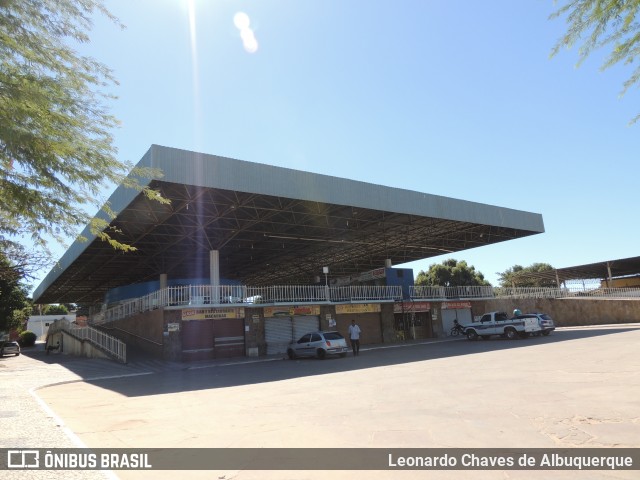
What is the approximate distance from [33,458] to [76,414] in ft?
15.3

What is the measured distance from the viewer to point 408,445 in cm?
598

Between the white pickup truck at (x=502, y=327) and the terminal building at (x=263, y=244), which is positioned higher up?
the terminal building at (x=263, y=244)

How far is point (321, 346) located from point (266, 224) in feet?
38.4

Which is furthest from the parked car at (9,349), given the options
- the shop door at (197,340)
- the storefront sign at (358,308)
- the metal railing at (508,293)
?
the metal railing at (508,293)

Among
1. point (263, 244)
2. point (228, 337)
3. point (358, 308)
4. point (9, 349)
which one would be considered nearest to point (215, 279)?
point (228, 337)

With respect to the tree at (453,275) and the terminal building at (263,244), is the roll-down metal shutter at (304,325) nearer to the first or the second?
the terminal building at (263,244)

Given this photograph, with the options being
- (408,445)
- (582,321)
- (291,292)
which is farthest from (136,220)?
(582,321)

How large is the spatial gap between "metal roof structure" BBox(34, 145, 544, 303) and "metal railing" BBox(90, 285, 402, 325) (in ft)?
14.9

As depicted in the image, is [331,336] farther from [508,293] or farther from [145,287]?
[145,287]

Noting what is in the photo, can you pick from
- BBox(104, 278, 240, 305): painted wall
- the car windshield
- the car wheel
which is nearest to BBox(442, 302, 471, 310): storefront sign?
the car wheel

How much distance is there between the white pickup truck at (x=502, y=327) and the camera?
26.0 metres

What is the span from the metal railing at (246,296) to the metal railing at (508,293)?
9.94 ft

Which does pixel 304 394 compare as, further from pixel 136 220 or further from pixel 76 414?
pixel 136 220

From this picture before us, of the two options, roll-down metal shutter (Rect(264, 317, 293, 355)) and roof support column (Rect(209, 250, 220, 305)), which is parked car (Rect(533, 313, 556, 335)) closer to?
roll-down metal shutter (Rect(264, 317, 293, 355))
